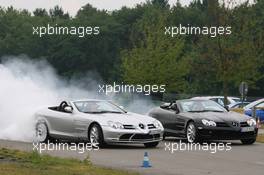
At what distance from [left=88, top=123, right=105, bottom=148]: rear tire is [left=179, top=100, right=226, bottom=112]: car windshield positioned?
4089 mm

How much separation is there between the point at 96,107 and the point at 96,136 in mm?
1563

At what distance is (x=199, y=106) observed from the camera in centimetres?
2233

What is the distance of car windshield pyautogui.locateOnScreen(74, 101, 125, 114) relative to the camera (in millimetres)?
20083

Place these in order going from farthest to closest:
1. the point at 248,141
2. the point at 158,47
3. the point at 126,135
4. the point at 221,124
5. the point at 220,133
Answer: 1. the point at 158,47
2. the point at 248,141
3. the point at 221,124
4. the point at 220,133
5. the point at 126,135

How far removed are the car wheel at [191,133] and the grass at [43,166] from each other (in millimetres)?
7148

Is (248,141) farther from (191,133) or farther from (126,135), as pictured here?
(126,135)

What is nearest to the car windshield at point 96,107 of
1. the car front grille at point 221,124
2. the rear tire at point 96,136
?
the rear tire at point 96,136

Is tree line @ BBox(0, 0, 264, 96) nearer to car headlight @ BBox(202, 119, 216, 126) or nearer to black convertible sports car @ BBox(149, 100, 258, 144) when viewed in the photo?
black convertible sports car @ BBox(149, 100, 258, 144)

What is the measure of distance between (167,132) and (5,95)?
5.16m

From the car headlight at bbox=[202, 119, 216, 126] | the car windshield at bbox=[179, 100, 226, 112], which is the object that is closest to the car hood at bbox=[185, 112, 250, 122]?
the car headlight at bbox=[202, 119, 216, 126]

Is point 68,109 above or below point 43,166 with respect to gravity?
above

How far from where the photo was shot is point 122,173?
12.4m

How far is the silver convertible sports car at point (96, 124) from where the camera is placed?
18672 millimetres

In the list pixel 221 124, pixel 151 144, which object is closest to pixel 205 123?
pixel 221 124
